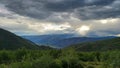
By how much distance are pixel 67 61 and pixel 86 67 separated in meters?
6.33

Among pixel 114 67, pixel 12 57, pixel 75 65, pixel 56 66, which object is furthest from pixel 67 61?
pixel 12 57

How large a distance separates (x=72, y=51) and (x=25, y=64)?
2082cm

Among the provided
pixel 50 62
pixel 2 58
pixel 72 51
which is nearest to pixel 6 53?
pixel 2 58

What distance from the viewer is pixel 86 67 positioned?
75.5 m

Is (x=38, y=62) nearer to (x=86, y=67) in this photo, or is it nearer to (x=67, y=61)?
(x=67, y=61)

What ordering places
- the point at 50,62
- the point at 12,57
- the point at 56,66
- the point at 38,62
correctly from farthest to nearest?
the point at 12,57 < the point at 56,66 < the point at 50,62 < the point at 38,62

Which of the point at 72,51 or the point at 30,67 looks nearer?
the point at 30,67

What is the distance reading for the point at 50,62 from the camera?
61.4 m

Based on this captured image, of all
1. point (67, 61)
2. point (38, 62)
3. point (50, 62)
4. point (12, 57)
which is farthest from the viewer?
point (12, 57)

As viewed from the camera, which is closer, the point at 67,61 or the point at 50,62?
the point at 50,62

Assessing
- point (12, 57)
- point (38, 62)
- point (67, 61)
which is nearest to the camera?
point (38, 62)

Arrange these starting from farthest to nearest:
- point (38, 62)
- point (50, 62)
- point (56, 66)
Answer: point (56, 66) < point (50, 62) < point (38, 62)

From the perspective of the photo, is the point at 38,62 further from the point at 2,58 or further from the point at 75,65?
the point at 2,58

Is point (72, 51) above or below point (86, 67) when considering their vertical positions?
above
